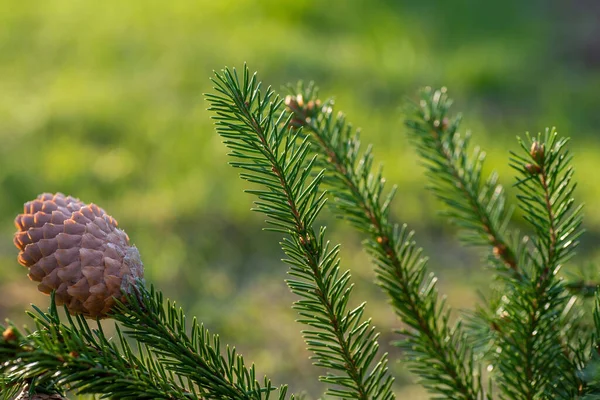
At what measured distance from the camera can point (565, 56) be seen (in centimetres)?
360

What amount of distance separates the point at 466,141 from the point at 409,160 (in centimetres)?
190

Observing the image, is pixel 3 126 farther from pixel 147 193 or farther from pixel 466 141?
pixel 466 141

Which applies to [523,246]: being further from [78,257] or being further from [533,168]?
[78,257]

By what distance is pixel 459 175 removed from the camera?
2.28 feet

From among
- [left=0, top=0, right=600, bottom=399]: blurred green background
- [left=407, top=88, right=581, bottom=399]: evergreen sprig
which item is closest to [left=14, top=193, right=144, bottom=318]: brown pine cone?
[left=407, top=88, right=581, bottom=399]: evergreen sprig

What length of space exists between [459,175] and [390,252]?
0.39ft

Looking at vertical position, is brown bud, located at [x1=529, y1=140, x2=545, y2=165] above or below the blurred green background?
below

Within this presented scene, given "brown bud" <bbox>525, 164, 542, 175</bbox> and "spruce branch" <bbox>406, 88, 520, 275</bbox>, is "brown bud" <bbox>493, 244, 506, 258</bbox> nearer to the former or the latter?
"spruce branch" <bbox>406, 88, 520, 275</bbox>

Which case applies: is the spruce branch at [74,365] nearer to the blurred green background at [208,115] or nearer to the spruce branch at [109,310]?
the spruce branch at [109,310]

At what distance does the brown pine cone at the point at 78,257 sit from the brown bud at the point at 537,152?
30 cm

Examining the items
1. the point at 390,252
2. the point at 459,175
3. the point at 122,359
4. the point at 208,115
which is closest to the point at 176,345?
the point at 122,359

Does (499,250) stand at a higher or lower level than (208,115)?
lower

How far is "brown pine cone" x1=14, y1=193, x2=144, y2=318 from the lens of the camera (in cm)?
50

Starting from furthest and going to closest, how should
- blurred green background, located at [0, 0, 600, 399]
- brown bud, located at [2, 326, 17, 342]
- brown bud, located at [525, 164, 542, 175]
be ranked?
blurred green background, located at [0, 0, 600, 399] < brown bud, located at [525, 164, 542, 175] < brown bud, located at [2, 326, 17, 342]
